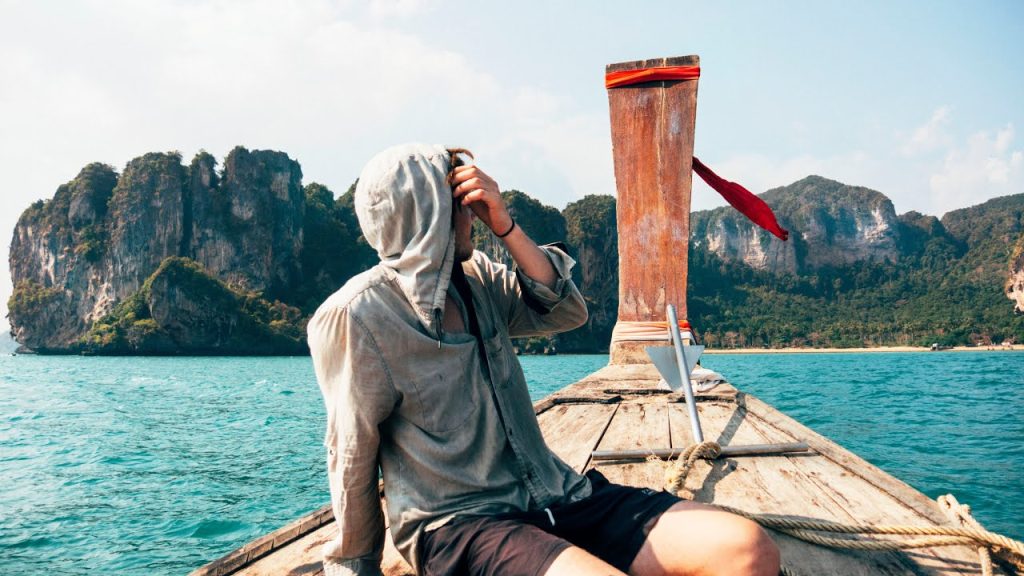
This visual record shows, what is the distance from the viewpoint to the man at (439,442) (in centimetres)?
115

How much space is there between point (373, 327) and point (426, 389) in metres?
0.16

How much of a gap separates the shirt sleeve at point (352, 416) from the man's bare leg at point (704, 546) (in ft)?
1.75

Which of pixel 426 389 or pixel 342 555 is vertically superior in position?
pixel 426 389

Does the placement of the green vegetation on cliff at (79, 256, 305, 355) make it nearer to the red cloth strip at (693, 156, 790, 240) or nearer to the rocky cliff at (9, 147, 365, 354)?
the rocky cliff at (9, 147, 365, 354)

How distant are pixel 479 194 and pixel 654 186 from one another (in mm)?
3466

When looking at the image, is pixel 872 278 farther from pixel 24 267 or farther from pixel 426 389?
pixel 24 267

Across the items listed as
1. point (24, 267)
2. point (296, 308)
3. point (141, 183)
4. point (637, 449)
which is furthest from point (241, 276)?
point (637, 449)

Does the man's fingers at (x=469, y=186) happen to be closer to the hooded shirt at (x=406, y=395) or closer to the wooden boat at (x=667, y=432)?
the hooded shirt at (x=406, y=395)

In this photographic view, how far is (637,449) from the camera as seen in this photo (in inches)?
93.1

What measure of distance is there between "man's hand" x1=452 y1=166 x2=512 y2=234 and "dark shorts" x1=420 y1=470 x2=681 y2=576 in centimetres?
61

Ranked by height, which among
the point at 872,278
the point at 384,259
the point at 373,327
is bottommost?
the point at 373,327

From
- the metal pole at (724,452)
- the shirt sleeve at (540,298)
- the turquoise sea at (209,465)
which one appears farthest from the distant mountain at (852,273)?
the shirt sleeve at (540,298)

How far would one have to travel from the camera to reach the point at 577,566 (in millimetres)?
1013

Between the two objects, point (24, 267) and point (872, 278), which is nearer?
point (24, 267)
